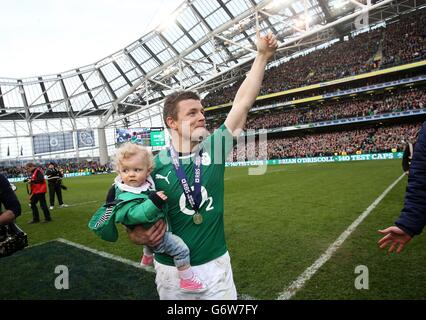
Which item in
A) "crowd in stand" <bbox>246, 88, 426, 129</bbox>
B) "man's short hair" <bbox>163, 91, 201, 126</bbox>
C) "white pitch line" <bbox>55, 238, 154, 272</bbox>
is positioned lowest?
"white pitch line" <bbox>55, 238, 154, 272</bbox>

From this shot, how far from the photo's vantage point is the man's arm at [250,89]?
6.84 feet

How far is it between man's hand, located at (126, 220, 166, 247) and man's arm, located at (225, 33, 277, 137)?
851 millimetres

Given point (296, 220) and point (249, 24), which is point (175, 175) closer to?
point (296, 220)

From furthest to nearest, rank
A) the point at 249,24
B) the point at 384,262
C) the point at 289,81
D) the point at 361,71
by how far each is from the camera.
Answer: the point at 289,81 < the point at 361,71 < the point at 249,24 < the point at 384,262

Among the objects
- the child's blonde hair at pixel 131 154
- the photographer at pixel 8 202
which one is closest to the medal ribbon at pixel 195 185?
the child's blonde hair at pixel 131 154

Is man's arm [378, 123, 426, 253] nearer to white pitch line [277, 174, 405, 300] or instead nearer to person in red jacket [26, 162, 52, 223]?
white pitch line [277, 174, 405, 300]

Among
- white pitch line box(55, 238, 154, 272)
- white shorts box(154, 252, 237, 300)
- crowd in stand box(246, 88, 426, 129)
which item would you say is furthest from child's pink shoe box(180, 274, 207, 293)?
crowd in stand box(246, 88, 426, 129)

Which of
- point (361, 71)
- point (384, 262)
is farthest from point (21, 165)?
point (384, 262)

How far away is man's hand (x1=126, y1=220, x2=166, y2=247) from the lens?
1.70 metres

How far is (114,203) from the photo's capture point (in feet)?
5.58

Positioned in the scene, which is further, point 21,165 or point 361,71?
point 21,165

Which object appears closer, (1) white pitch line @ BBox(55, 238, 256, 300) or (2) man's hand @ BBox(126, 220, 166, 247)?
(2) man's hand @ BBox(126, 220, 166, 247)
